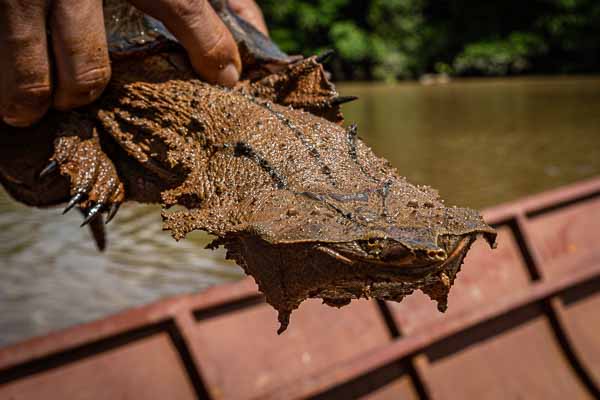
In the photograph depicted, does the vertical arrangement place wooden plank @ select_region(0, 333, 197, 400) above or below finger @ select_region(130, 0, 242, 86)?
below

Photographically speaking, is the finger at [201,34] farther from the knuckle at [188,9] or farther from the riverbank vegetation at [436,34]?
the riverbank vegetation at [436,34]

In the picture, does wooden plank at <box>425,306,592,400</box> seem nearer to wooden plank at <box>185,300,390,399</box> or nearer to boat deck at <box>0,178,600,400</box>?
boat deck at <box>0,178,600,400</box>

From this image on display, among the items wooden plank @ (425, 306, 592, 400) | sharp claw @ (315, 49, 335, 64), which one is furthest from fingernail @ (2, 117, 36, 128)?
wooden plank @ (425, 306, 592, 400)

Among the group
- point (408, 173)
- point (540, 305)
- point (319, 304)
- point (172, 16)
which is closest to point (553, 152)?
point (408, 173)

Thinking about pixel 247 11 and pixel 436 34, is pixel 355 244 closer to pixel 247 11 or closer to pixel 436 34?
pixel 247 11

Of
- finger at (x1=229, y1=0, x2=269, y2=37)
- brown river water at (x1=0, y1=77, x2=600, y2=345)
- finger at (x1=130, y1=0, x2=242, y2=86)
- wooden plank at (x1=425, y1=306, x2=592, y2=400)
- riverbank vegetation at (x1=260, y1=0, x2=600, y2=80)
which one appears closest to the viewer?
finger at (x1=130, y1=0, x2=242, y2=86)

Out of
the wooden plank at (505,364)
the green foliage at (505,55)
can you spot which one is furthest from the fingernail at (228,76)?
the green foliage at (505,55)

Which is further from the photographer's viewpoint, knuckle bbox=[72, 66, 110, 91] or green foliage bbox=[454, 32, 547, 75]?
green foliage bbox=[454, 32, 547, 75]
